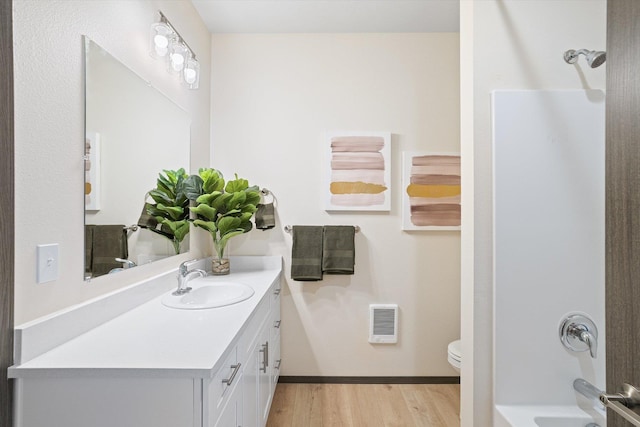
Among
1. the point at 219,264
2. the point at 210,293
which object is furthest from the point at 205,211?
the point at 210,293

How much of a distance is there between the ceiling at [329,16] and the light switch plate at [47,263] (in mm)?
1906

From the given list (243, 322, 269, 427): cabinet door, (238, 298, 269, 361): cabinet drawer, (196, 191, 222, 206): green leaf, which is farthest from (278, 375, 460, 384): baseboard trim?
(196, 191, 222, 206): green leaf

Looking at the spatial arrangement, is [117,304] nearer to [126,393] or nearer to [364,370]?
[126,393]

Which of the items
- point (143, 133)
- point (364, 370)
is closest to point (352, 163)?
point (143, 133)

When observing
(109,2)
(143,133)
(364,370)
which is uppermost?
(109,2)

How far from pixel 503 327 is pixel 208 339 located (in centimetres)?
122

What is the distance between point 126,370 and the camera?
866 millimetres

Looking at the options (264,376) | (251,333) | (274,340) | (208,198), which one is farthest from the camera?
(274,340)

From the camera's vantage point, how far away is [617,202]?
66cm

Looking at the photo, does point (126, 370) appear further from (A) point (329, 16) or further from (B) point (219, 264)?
(A) point (329, 16)

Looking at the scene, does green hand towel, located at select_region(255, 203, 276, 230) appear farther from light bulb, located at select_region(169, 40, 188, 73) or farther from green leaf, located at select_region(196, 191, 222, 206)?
light bulb, located at select_region(169, 40, 188, 73)

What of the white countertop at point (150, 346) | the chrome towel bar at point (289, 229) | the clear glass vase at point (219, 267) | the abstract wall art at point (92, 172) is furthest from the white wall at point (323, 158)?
the abstract wall art at point (92, 172)

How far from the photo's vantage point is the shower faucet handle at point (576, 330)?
1347 millimetres

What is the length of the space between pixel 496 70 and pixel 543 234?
2.48ft
